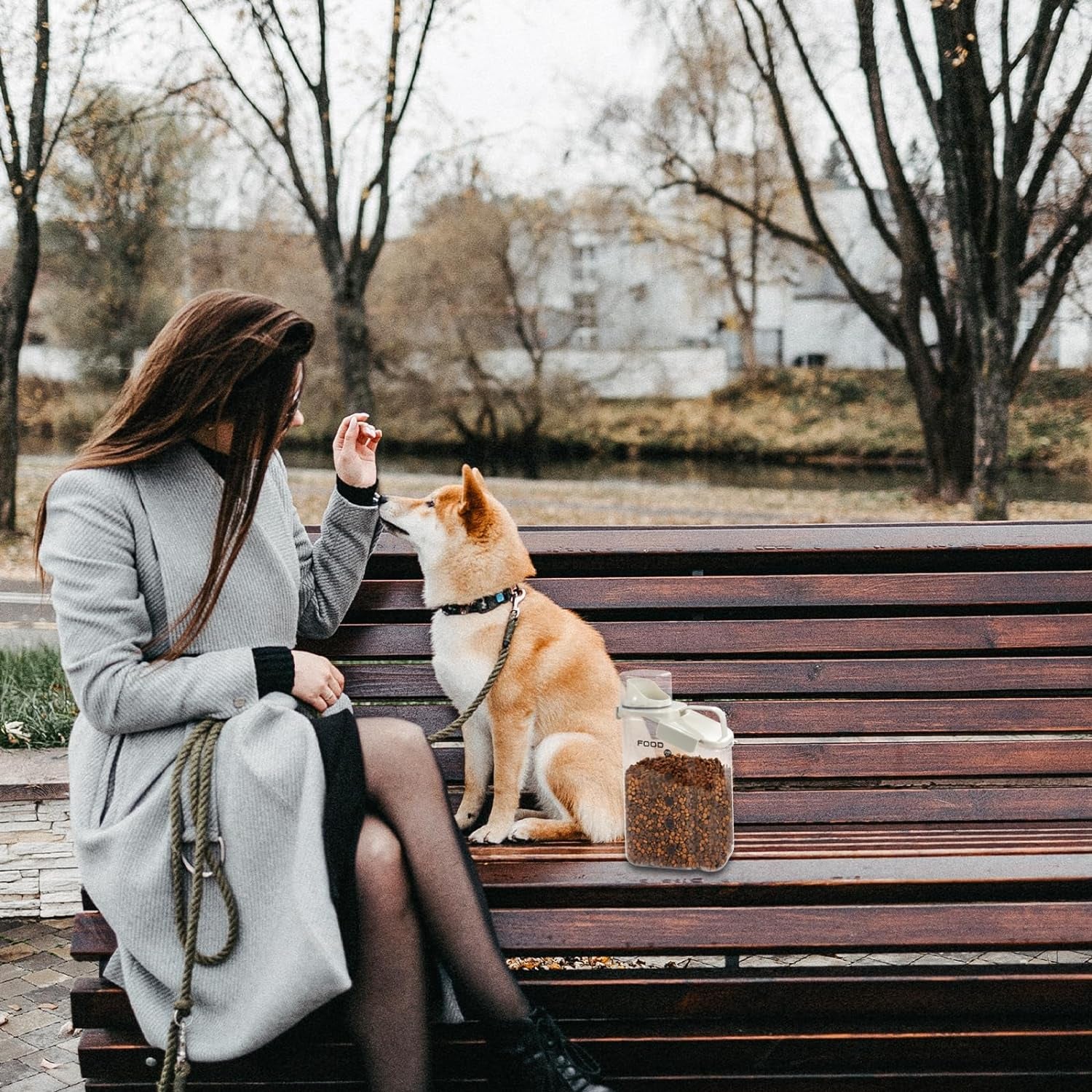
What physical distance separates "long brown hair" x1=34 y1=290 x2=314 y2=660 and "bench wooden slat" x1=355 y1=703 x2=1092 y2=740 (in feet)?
3.05

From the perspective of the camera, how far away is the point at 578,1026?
2.13 metres

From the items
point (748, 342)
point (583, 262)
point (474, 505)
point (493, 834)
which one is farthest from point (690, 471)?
point (493, 834)

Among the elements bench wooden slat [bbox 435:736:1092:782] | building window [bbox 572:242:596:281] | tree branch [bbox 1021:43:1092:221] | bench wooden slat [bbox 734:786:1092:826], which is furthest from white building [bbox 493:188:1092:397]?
bench wooden slat [bbox 734:786:1092:826]

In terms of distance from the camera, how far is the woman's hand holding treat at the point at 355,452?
2672 mm

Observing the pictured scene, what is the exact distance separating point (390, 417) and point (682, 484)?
17.6 ft

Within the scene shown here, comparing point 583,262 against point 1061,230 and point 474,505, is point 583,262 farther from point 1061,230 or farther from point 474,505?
point 474,505

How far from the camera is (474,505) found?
2.85m

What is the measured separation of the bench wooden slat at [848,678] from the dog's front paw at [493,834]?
1.52ft

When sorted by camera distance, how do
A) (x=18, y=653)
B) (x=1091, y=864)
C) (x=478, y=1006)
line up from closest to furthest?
(x=478, y=1006) → (x=1091, y=864) → (x=18, y=653)

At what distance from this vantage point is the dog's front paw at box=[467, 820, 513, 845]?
104 inches

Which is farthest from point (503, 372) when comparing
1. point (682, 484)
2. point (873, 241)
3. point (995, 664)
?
point (995, 664)

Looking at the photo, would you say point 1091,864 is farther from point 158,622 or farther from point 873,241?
point 873,241

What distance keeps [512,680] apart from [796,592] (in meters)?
0.92

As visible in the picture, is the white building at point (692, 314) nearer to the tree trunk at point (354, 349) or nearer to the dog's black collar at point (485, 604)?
the tree trunk at point (354, 349)
